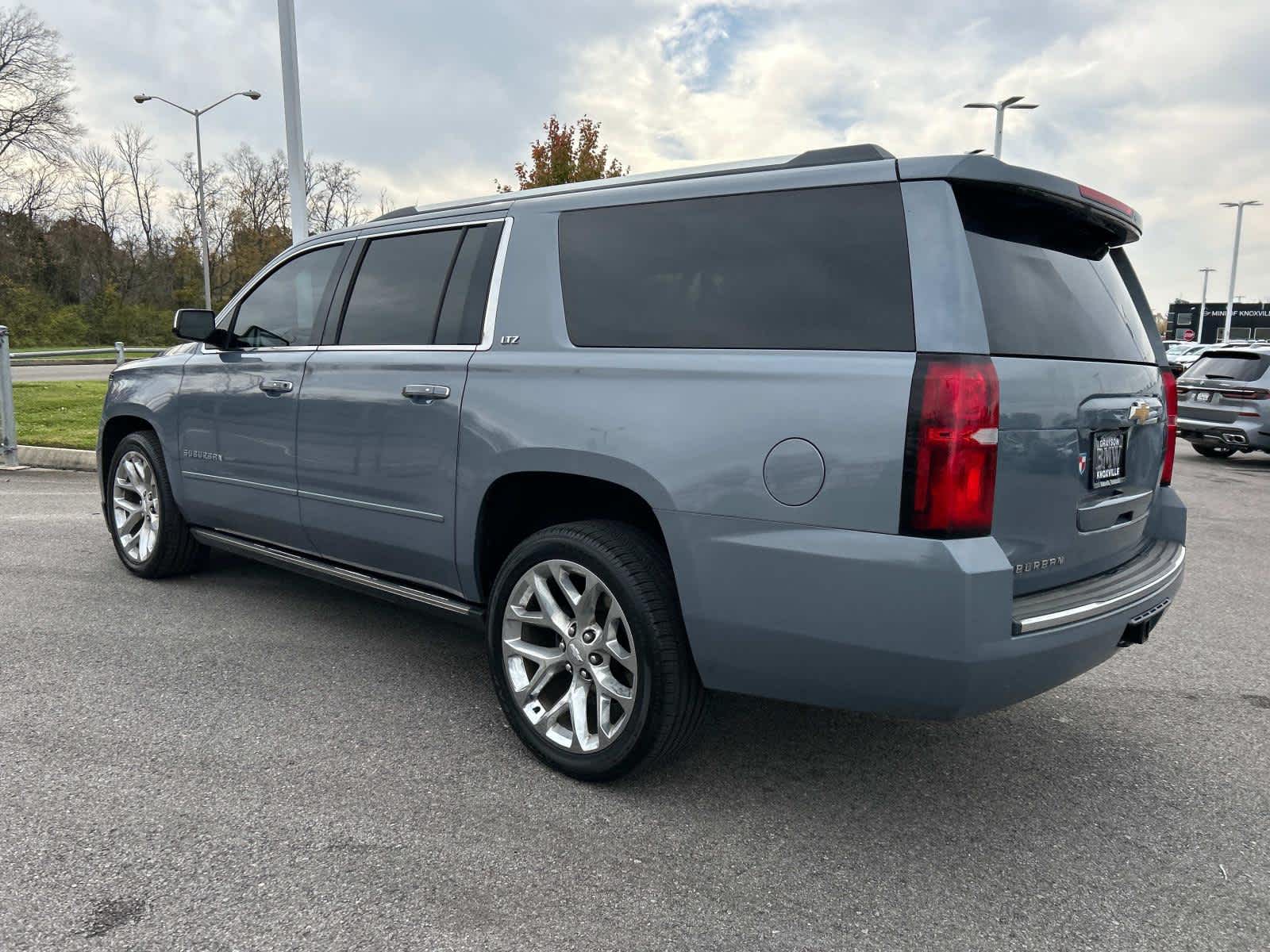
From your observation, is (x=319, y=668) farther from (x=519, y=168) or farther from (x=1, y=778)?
(x=519, y=168)

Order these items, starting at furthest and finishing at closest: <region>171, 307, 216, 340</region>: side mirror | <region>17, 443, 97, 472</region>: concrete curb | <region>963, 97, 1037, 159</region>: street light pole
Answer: <region>963, 97, 1037, 159</region>: street light pole → <region>17, 443, 97, 472</region>: concrete curb → <region>171, 307, 216, 340</region>: side mirror

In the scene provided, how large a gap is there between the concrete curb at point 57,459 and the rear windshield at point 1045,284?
9624mm

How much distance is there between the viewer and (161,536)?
16.7ft

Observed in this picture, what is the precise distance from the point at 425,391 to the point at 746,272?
134 centimetres

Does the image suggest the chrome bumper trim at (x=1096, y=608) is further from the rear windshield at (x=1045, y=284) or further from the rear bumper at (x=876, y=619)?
the rear windshield at (x=1045, y=284)

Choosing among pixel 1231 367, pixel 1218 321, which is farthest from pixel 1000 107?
pixel 1218 321

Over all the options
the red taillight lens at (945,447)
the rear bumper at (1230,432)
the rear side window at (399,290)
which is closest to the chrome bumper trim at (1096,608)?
the red taillight lens at (945,447)

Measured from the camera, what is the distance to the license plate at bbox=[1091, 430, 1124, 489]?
109 inches

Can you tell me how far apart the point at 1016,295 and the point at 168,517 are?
171 inches

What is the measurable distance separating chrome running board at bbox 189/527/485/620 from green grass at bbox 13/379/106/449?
5.84 metres

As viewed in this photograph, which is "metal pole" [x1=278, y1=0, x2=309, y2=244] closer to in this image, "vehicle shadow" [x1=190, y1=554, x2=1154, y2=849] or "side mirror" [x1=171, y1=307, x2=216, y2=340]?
"side mirror" [x1=171, y1=307, x2=216, y2=340]

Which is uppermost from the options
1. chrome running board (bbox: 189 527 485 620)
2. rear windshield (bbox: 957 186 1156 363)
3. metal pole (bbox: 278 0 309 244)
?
metal pole (bbox: 278 0 309 244)

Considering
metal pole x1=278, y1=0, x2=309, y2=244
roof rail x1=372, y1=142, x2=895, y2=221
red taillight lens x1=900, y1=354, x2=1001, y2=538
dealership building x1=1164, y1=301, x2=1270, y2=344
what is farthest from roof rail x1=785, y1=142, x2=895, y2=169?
dealership building x1=1164, y1=301, x2=1270, y2=344

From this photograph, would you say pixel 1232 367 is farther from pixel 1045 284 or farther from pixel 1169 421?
pixel 1045 284
